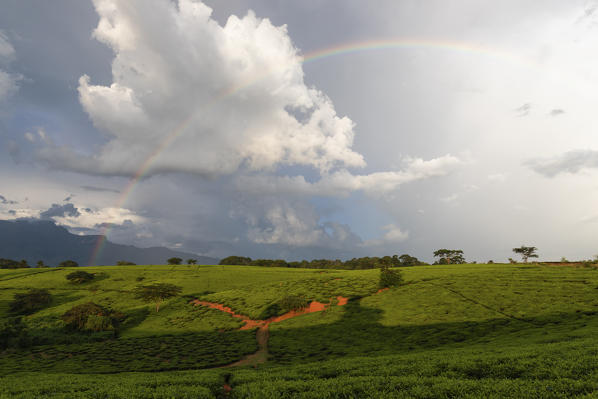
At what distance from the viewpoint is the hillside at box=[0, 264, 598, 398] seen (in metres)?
13.7

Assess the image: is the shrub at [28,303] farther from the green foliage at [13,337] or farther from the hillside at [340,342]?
the green foliage at [13,337]

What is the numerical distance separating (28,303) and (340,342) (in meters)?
94.5

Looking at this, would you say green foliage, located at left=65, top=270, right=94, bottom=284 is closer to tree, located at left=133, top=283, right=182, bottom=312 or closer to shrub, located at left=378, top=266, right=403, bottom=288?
tree, located at left=133, top=283, right=182, bottom=312

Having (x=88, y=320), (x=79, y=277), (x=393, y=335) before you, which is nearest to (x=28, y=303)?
(x=79, y=277)

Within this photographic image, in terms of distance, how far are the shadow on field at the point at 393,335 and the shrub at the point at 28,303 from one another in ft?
264

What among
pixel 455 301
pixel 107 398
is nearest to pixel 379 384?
pixel 107 398

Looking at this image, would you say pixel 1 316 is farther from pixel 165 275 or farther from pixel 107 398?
pixel 107 398

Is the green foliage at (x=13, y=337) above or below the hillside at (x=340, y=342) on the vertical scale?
below

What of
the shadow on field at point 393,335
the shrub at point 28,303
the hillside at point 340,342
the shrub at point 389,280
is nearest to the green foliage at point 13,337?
the hillside at point 340,342

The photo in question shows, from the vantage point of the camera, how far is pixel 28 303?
76875mm

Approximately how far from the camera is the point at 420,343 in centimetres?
3650

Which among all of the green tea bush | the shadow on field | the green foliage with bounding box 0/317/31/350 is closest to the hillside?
the shadow on field

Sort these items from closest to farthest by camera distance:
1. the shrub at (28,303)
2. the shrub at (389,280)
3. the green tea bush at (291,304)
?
1. the green tea bush at (291,304)
2. the shrub at (389,280)
3. the shrub at (28,303)

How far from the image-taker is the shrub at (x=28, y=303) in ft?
250
